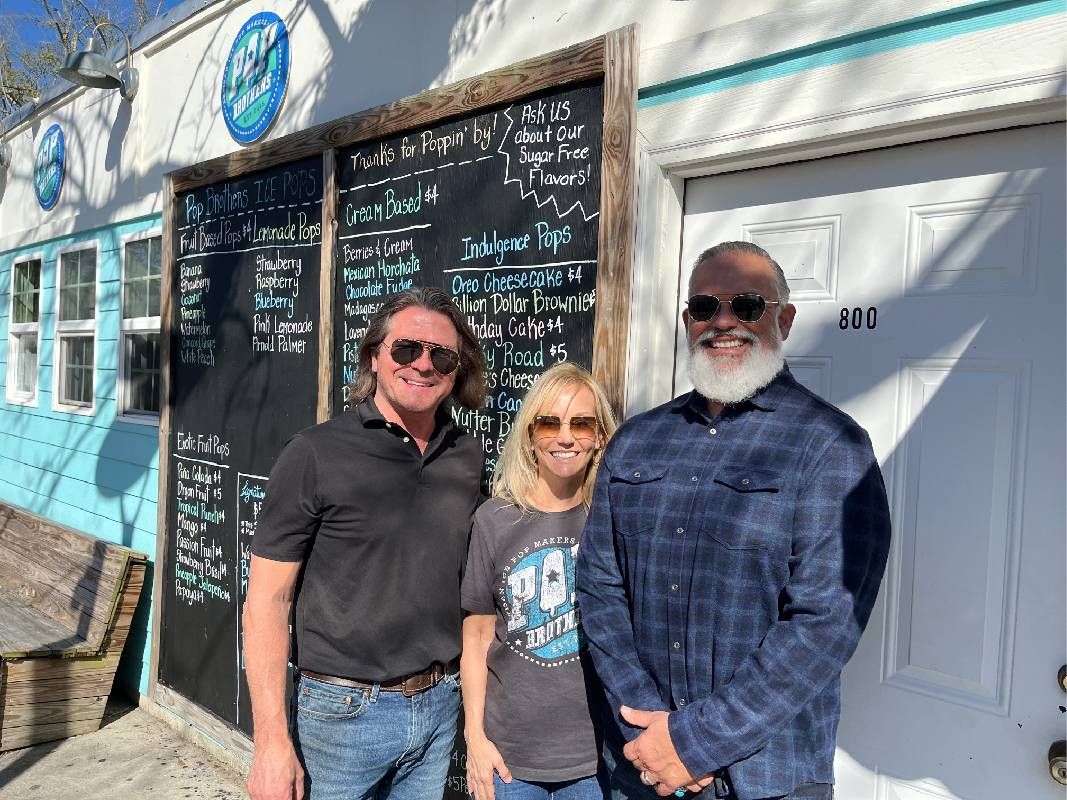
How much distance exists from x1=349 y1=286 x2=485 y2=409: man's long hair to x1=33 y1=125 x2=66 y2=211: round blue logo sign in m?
6.10

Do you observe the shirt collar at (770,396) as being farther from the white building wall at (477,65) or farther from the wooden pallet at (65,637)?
the wooden pallet at (65,637)

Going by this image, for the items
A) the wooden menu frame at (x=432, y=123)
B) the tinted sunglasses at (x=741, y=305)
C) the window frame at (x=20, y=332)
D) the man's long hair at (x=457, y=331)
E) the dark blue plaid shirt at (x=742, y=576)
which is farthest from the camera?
the window frame at (x=20, y=332)

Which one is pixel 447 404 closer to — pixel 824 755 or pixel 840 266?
pixel 840 266

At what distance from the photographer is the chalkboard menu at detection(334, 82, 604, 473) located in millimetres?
3068

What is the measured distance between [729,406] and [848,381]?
65cm

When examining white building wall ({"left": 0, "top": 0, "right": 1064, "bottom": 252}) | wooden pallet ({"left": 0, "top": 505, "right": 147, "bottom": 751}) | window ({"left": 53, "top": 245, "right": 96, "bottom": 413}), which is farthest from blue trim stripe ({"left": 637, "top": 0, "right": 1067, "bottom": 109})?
window ({"left": 53, "top": 245, "right": 96, "bottom": 413})

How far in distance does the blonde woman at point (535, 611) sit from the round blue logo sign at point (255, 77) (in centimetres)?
323

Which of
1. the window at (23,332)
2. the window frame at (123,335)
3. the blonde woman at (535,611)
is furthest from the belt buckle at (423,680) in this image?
the window at (23,332)

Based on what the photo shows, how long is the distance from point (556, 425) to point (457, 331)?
54 centimetres

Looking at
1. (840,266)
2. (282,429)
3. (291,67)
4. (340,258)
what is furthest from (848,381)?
(291,67)

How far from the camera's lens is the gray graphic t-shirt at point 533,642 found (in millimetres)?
2248

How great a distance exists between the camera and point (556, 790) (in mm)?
2291

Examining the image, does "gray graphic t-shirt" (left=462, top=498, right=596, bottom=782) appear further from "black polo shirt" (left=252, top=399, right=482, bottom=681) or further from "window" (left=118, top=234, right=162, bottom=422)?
"window" (left=118, top=234, right=162, bottom=422)

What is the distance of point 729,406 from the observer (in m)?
2.01
